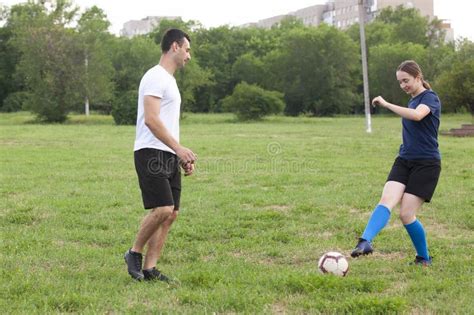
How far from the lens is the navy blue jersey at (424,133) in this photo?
5.62 meters

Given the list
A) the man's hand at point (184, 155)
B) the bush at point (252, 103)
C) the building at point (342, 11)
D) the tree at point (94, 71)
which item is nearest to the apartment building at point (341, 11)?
the building at point (342, 11)

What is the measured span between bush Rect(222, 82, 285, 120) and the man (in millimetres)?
37596

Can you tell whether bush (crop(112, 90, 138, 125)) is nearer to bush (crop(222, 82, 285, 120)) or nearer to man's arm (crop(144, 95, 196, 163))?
bush (crop(222, 82, 285, 120))

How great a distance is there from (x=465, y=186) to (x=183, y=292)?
7.37 meters

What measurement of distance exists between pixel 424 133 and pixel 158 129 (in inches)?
96.2

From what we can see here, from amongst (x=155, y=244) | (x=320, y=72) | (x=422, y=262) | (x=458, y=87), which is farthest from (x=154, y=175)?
(x=320, y=72)

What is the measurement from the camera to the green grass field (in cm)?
465

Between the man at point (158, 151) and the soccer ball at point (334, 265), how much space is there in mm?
1349

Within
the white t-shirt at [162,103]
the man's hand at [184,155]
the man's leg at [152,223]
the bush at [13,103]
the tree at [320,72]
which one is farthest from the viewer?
the bush at [13,103]

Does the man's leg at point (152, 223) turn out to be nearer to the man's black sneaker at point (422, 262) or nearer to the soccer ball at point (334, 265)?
the soccer ball at point (334, 265)

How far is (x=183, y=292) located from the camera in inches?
190

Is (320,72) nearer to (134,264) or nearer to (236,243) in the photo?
(236,243)

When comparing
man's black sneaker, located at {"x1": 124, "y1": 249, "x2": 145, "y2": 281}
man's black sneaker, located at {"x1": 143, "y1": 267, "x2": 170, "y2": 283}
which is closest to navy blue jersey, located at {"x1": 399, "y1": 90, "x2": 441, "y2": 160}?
man's black sneaker, located at {"x1": 143, "y1": 267, "x2": 170, "y2": 283}

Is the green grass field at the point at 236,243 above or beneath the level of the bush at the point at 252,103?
beneath
